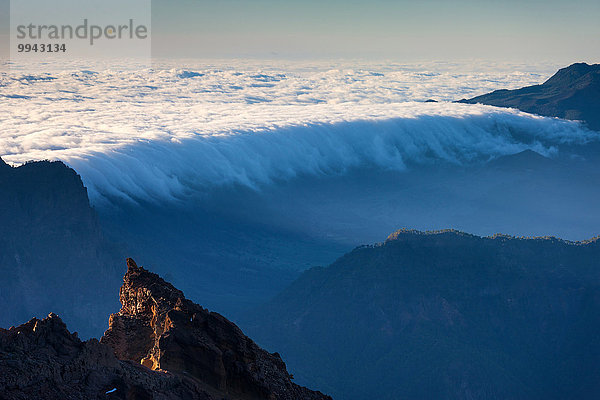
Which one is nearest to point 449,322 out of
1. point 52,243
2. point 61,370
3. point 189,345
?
point 52,243

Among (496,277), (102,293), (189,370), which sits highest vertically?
(189,370)

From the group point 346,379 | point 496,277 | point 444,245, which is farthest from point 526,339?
point 346,379

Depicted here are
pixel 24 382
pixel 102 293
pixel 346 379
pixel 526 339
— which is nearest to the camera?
pixel 24 382

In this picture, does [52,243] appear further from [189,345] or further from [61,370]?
[61,370]

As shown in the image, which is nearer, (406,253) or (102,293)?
(406,253)

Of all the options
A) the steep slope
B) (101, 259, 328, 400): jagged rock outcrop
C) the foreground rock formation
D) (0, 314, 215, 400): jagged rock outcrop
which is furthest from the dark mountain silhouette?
(0, 314, 215, 400): jagged rock outcrop

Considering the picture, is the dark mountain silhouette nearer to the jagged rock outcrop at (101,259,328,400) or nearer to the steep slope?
the steep slope

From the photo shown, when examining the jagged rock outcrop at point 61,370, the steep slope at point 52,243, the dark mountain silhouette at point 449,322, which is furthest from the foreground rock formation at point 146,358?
the steep slope at point 52,243

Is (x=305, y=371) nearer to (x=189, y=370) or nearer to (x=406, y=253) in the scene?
(x=406, y=253)
